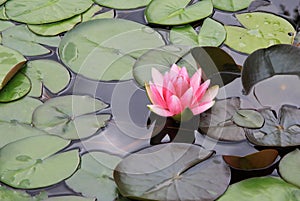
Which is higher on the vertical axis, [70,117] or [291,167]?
[70,117]

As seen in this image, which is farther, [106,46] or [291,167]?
[106,46]

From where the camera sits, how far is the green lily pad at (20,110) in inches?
58.7

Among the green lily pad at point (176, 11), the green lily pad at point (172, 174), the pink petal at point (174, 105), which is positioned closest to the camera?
the green lily pad at point (172, 174)

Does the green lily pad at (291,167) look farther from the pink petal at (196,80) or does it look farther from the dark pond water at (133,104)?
the pink petal at (196,80)

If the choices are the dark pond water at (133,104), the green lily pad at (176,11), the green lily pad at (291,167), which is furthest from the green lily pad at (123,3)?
the green lily pad at (291,167)

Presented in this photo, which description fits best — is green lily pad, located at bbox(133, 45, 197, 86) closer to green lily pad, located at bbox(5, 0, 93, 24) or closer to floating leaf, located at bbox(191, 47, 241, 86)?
floating leaf, located at bbox(191, 47, 241, 86)

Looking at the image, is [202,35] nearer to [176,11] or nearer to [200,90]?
[176,11]

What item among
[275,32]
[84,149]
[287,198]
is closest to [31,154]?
[84,149]

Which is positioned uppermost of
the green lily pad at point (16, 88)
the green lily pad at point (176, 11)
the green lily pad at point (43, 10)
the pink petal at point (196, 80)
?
the green lily pad at point (43, 10)

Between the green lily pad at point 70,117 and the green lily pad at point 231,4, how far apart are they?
0.63 meters

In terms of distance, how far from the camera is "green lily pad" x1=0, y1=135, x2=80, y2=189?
1334 millimetres

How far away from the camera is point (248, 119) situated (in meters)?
1.44

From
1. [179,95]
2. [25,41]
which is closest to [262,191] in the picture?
[179,95]

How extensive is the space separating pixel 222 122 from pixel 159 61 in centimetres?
31
